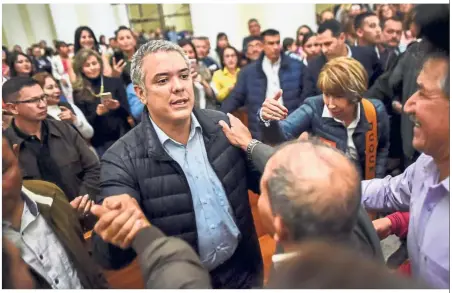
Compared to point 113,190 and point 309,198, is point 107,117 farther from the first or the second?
point 309,198

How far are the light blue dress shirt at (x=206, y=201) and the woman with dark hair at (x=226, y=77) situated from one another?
4.86ft

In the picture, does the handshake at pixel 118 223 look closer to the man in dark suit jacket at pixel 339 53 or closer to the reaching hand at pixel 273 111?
the reaching hand at pixel 273 111

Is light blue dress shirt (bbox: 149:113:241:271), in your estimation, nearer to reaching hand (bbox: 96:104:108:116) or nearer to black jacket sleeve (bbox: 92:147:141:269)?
black jacket sleeve (bbox: 92:147:141:269)

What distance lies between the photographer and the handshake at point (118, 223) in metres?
0.76

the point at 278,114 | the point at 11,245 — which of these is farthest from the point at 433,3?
the point at 11,245

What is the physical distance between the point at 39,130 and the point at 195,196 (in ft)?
2.23

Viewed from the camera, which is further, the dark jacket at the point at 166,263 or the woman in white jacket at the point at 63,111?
the woman in white jacket at the point at 63,111

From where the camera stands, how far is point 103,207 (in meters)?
0.79

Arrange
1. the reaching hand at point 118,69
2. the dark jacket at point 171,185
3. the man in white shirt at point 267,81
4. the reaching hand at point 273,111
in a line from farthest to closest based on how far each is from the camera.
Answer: the reaching hand at point 118,69 < the man in white shirt at point 267,81 < the reaching hand at point 273,111 < the dark jacket at point 171,185

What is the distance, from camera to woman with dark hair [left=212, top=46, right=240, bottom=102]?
106 inches

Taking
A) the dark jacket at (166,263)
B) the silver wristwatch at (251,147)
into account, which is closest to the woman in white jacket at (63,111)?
the silver wristwatch at (251,147)

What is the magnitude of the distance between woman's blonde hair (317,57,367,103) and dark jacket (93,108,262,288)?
52 cm

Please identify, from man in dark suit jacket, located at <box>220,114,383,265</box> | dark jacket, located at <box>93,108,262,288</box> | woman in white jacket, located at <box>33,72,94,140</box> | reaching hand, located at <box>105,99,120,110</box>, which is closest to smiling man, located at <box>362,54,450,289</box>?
man in dark suit jacket, located at <box>220,114,383,265</box>

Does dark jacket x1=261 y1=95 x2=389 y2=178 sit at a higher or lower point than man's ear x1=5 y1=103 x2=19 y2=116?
lower
